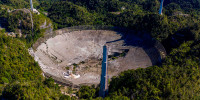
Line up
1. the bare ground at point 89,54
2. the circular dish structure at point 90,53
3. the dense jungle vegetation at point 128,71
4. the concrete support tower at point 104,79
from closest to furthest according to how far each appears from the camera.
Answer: the concrete support tower at point 104,79, the dense jungle vegetation at point 128,71, the circular dish structure at point 90,53, the bare ground at point 89,54

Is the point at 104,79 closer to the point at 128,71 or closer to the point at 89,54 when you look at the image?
the point at 128,71

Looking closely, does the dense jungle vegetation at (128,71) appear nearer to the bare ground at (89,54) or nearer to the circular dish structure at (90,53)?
the circular dish structure at (90,53)

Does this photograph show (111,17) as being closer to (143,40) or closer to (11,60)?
(143,40)

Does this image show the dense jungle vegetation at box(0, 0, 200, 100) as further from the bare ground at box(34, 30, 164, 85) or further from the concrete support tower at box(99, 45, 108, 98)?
the bare ground at box(34, 30, 164, 85)

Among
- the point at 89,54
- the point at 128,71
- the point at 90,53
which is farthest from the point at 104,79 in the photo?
the point at 90,53

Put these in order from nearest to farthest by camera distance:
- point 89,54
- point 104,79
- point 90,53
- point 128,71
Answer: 1. point 104,79
2. point 128,71
3. point 89,54
4. point 90,53

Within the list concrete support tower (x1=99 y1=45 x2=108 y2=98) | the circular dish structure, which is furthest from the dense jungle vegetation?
the circular dish structure

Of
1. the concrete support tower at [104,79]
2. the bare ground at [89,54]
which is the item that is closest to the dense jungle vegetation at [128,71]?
the concrete support tower at [104,79]
